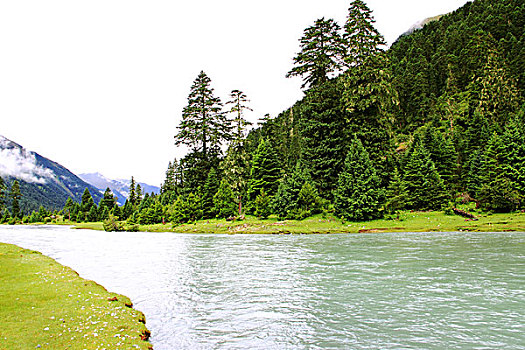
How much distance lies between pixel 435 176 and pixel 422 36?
8705 centimetres

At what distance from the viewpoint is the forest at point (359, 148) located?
3048 centimetres

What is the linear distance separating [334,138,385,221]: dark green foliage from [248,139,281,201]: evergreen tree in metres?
13.3

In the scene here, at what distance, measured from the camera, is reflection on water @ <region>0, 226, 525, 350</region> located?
5.98 m

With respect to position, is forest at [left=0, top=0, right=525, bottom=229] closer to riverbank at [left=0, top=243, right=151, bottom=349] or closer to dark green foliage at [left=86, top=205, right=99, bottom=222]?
riverbank at [left=0, top=243, right=151, bottom=349]

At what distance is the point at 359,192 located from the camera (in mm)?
29656

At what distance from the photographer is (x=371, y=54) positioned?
34.5 m

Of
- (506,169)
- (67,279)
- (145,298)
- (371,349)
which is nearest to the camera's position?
(371,349)

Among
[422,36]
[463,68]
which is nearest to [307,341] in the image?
[463,68]

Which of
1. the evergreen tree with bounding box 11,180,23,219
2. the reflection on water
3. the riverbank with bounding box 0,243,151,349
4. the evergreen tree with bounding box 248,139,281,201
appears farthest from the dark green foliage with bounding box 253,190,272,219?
the evergreen tree with bounding box 11,180,23,219

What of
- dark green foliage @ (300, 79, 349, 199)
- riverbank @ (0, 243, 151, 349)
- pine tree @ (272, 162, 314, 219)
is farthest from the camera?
dark green foliage @ (300, 79, 349, 199)

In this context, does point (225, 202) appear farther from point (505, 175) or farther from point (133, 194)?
point (133, 194)

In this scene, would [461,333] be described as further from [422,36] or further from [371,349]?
[422,36]

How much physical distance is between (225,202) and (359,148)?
2036 centimetres

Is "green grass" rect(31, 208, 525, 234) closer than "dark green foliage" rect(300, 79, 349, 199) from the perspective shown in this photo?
Yes
